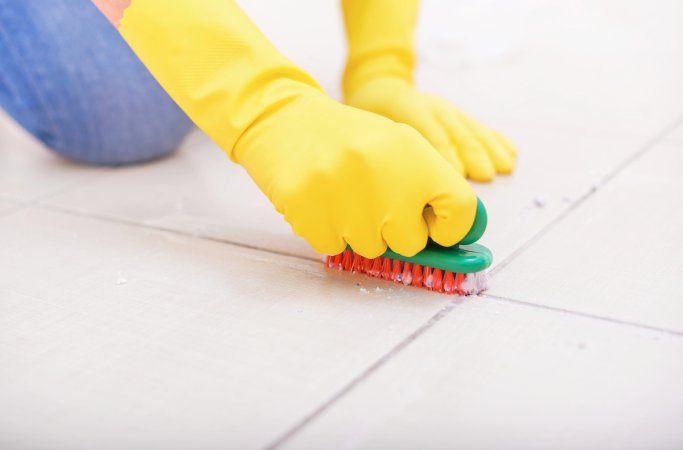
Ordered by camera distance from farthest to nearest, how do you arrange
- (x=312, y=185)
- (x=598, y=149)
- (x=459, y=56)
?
(x=459, y=56) → (x=598, y=149) → (x=312, y=185)

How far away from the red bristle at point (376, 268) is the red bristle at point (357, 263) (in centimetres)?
1

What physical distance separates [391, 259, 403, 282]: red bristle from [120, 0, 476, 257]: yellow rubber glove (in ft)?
0.14

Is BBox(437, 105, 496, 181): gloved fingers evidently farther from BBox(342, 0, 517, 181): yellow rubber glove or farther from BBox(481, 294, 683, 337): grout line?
BBox(481, 294, 683, 337): grout line

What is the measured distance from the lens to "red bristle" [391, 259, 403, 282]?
33.0 inches

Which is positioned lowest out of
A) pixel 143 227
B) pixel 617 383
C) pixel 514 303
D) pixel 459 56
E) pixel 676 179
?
pixel 617 383

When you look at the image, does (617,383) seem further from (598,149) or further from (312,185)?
(598,149)

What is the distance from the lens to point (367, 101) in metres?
1.25

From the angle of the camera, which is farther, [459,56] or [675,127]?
[459,56]

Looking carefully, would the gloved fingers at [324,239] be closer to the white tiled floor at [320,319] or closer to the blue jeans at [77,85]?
the white tiled floor at [320,319]

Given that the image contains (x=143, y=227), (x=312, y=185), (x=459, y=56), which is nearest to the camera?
(x=312, y=185)

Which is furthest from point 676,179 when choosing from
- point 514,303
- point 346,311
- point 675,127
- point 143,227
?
point 143,227

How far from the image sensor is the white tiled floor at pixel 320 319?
0.63 meters

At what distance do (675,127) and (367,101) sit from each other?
1.67 feet

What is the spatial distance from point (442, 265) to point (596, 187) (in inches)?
15.4
